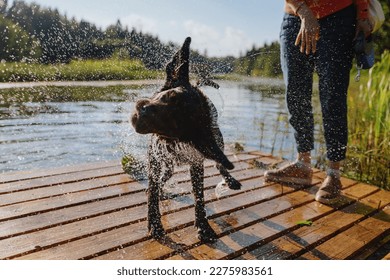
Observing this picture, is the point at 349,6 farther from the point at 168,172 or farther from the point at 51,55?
the point at 51,55

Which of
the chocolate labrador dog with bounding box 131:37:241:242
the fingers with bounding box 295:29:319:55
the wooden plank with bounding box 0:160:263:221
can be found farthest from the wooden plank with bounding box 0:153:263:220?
the fingers with bounding box 295:29:319:55

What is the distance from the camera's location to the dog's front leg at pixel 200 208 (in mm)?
2158

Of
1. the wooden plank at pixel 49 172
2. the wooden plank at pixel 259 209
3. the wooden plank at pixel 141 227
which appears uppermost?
the wooden plank at pixel 49 172

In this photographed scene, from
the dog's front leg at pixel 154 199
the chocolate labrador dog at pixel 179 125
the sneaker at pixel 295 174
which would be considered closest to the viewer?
the chocolate labrador dog at pixel 179 125

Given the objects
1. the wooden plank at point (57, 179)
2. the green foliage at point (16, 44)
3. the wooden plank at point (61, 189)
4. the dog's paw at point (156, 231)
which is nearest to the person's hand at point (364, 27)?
the dog's paw at point (156, 231)

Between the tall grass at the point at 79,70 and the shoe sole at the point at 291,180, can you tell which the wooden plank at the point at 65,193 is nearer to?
the shoe sole at the point at 291,180

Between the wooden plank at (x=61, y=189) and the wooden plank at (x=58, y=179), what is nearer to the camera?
the wooden plank at (x=61, y=189)

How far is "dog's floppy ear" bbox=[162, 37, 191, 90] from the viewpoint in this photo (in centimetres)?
198

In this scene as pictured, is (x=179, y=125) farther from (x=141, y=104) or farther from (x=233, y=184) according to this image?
(x=233, y=184)

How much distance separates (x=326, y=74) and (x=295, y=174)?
37.6 inches

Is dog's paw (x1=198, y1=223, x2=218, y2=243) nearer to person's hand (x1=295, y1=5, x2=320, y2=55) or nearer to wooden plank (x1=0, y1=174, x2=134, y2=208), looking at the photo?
wooden plank (x1=0, y1=174, x2=134, y2=208)

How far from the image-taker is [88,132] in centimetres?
549

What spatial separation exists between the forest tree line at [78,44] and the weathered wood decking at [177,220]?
43.1 inches
